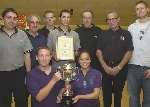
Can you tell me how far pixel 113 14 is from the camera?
4.53m

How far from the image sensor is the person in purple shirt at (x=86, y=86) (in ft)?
11.7

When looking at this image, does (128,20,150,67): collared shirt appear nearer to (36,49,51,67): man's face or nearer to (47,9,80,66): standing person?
(47,9,80,66): standing person

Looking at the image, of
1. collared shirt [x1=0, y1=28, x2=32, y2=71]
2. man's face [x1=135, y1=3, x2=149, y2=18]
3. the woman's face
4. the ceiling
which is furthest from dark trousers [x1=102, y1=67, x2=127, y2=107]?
the ceiling

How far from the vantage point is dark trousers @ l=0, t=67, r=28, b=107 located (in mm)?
4160

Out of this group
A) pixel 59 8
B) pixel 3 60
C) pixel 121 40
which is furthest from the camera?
pixel 59 8

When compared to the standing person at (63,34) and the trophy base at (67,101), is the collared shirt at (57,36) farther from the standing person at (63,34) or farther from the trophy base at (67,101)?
the trophy base at (67,101)

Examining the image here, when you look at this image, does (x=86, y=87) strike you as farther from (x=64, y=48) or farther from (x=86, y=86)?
(x=64, y=48)

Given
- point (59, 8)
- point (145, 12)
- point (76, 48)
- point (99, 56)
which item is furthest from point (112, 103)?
point (59, 8)

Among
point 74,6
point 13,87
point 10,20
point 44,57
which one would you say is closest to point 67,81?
point 44,57

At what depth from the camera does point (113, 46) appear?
454cm

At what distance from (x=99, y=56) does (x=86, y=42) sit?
28 centimetres

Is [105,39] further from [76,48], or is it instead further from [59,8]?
[59,8]

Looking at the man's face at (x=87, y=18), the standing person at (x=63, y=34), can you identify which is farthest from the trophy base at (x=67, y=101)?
the man's face at (x=87, y=18)

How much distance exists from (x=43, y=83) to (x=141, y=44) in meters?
1.45
